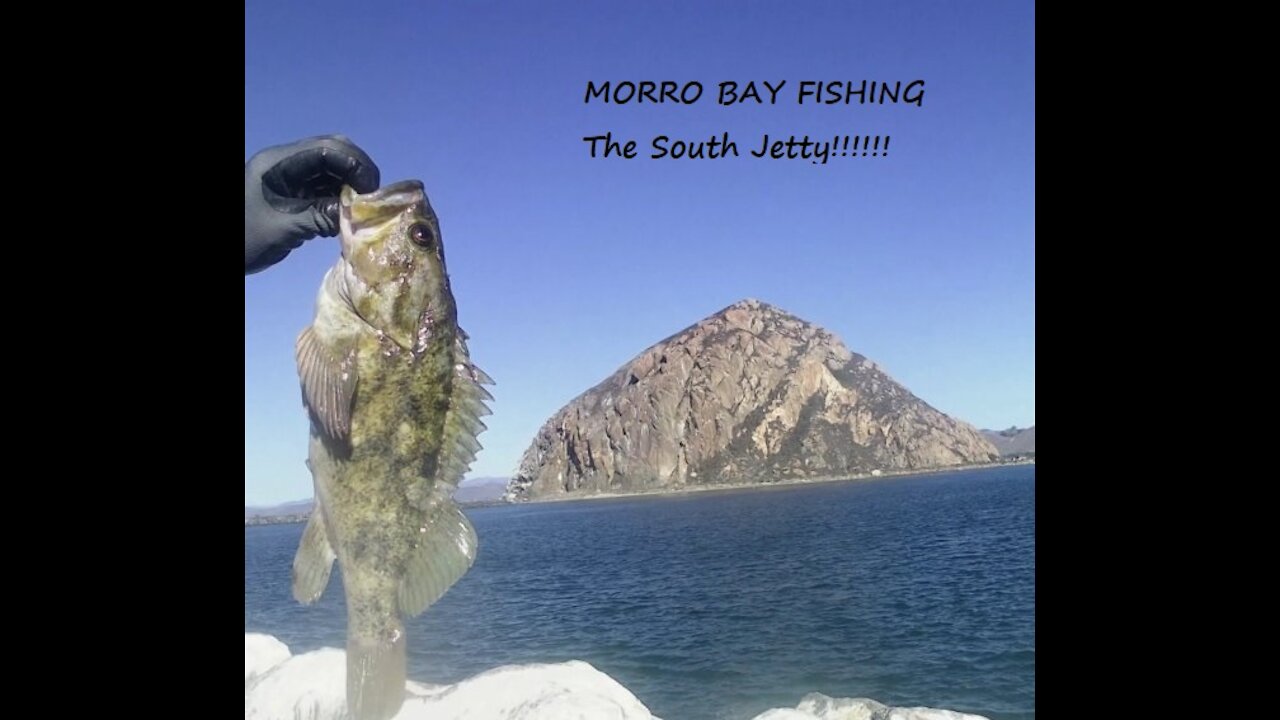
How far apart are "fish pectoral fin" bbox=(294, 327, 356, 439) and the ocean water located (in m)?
1.05

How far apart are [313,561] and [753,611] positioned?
39741mm

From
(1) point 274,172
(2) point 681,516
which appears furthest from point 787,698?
(2) point 681,516

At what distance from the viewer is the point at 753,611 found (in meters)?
41.4

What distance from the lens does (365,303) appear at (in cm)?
352

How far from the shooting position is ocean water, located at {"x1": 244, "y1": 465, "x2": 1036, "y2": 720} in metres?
25.0

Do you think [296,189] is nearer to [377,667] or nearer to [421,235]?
[421,235]

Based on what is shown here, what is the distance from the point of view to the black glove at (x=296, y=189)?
3238mm

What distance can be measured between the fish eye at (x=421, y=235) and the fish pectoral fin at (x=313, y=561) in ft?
3.65

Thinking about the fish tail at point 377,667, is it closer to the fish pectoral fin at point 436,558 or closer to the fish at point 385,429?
the fish at point 385,429

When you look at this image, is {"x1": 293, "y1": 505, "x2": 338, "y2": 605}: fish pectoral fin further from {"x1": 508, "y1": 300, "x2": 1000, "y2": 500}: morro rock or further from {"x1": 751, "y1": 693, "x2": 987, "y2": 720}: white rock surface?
{"x1": 508, "y1": 300, "x2": 1000, "y2": 500}: morro rock

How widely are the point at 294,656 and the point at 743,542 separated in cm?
6134

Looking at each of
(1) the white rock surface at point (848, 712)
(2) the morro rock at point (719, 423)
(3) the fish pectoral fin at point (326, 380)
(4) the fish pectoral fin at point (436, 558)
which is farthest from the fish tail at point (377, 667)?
(2) the morro rock at point (719, 423)

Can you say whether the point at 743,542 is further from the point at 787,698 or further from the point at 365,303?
the point at 365,303

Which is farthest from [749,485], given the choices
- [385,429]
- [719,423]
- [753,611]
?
[385,429]
